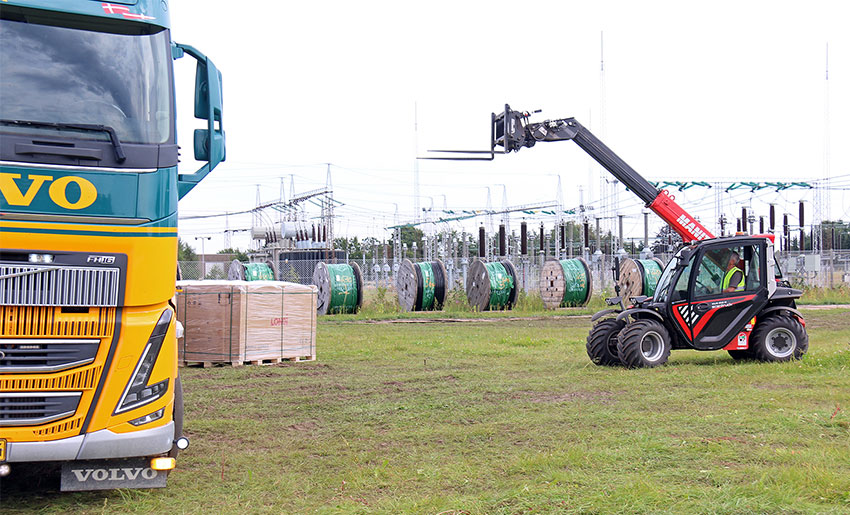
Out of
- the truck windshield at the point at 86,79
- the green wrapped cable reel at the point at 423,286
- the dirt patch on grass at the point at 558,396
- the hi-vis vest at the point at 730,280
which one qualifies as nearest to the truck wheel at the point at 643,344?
the hi-vis vest at the point at 730,280

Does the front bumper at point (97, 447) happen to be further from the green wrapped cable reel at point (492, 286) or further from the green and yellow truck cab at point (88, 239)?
the green wrapped cable reel at point (492, 286)

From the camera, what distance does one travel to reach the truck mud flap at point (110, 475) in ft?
19.2

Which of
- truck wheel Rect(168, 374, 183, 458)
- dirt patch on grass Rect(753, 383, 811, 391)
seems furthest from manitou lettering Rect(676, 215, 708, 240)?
truck wheel Rect(168, 374, 183, 458)

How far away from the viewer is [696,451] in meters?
7.34

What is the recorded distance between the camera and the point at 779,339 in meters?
13.8

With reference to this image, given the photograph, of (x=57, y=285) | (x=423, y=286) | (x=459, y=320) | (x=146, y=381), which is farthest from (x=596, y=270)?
(x=57, y=285)

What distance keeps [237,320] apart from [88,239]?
8.44 metres

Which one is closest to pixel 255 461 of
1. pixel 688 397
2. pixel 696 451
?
pixel 696 451

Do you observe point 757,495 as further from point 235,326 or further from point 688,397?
point 235,326

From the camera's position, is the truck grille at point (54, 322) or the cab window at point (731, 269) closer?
the truck grille at point (54, 322)

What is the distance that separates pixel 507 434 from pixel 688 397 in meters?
3.18

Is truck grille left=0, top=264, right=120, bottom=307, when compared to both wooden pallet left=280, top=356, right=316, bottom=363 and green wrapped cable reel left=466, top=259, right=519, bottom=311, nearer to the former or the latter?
wooden pallet left=280, top=356, right=316, bottom=363

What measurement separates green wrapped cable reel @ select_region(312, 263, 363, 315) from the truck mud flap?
23840 mm

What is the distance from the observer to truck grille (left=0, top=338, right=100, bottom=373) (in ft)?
18.3
